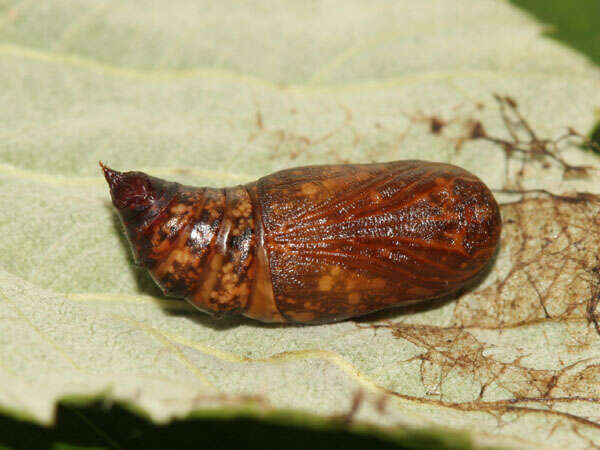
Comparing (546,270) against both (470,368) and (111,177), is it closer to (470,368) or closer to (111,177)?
(470,368)

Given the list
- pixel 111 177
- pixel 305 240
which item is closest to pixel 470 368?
pixel 305 240

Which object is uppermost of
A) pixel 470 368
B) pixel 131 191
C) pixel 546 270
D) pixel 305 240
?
pixel 131 191

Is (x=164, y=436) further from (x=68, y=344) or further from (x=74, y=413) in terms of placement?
(x=68, y=344)

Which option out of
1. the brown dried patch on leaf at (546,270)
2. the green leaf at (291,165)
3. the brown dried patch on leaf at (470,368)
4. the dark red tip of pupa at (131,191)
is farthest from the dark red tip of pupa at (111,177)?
the brown dried patch on leaf at (546,270)

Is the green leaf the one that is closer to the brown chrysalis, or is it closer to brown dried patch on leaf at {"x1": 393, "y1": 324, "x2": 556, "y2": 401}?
brown dried patch on leaf at {"x1": 393, "y1": 324, "x2": 556, "y2": 401}

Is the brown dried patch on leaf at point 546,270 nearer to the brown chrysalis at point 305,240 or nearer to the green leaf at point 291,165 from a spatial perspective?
the green leaf at point 291,165

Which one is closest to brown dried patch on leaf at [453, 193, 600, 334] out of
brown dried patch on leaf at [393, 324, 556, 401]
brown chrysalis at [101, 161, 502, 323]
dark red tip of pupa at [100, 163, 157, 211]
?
brown dried patch on leaf at [393, 324, 556, 401]

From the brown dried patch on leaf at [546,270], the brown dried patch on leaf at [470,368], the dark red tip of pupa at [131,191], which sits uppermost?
the dark red tip of pupa at [131,191]
